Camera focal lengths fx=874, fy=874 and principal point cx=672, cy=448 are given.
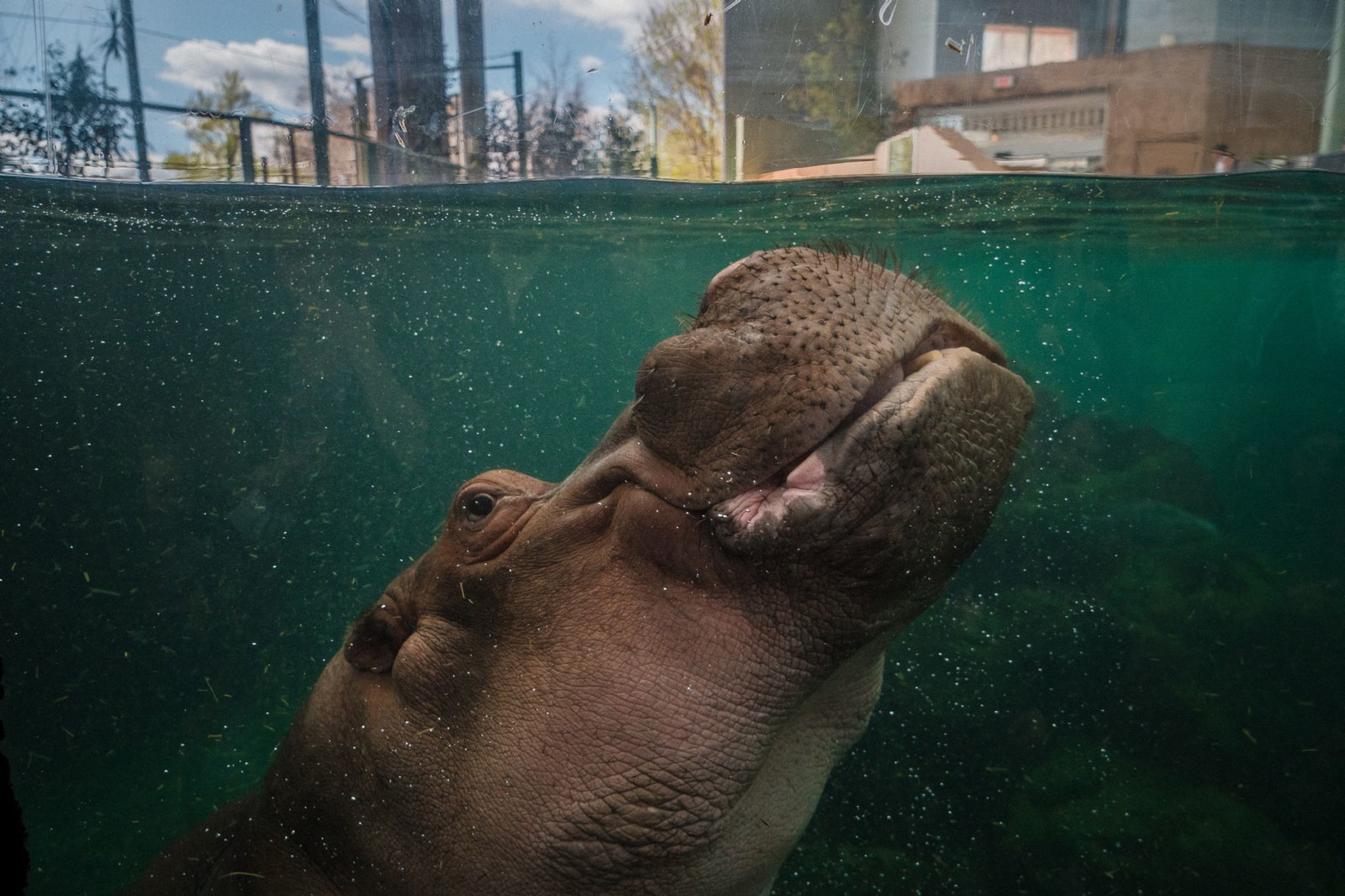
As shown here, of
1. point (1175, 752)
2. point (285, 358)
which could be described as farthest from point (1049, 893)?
point (285, 358)

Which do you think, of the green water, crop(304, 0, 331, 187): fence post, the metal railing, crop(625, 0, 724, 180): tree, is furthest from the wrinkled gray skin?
the metal railing

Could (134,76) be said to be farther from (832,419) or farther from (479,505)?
(832,419)

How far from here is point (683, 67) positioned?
5.06 m

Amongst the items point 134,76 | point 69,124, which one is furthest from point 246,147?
point 69,124

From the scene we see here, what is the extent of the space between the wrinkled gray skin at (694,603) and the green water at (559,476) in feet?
1.34

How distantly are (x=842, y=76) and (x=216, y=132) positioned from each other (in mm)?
4267

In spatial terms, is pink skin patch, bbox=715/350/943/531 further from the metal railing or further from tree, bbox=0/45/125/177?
tree, bbox=0/45/125/177

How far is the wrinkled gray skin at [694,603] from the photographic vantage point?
5.06 feet

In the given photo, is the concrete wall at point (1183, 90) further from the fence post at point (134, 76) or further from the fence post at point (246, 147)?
the fence post at point (134, 76)

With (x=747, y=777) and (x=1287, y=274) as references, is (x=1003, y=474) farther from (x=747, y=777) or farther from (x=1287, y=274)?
(x=1287, y=274)

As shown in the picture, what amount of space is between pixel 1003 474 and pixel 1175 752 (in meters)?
7.07

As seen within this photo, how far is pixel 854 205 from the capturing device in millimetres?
9773

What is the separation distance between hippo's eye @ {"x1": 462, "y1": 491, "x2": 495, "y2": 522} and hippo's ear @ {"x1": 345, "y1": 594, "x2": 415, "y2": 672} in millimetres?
431

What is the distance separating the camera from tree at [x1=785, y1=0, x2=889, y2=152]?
15.5 ft
